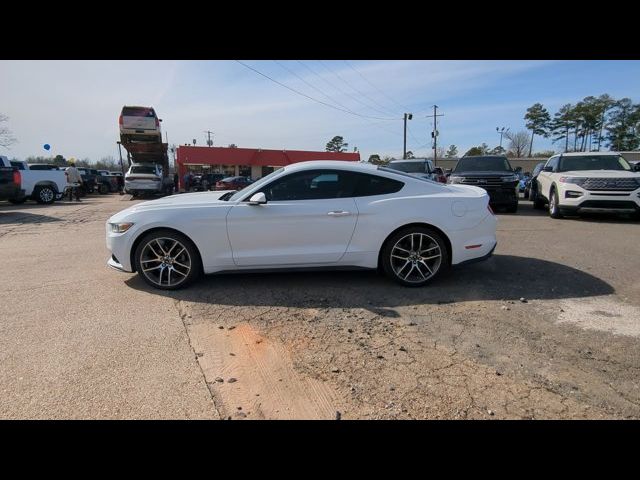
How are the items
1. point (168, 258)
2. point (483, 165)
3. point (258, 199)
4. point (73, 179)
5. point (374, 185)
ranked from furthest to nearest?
point (73, 179), point (483, 165), point (374, 185), point (168, 258), point (258, 199)

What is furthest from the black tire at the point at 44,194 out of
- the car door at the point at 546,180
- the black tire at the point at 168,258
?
the car door at the point at 546,180

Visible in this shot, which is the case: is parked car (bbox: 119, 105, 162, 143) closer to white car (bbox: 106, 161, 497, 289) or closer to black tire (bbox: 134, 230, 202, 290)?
white car (bbox: 106, 161, 497, 289)

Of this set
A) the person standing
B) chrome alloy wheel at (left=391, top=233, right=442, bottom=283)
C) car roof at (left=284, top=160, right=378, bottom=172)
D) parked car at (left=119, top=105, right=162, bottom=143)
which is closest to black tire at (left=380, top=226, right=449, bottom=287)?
chrome alloy wheel at (left=391, top=233, right=442, bottom=283)

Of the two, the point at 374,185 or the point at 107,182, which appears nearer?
the point at 374,185

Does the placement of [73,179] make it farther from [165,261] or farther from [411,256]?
[411,256]

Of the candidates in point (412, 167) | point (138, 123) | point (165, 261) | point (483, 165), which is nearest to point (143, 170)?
point (138, 123)

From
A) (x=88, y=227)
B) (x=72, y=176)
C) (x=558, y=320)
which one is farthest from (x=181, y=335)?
(x=72, y=176)

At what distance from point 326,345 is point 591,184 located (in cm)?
921

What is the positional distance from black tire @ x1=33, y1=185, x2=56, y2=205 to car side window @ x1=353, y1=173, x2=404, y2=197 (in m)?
17.9

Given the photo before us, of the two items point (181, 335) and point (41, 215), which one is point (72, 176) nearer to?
point (41, 215)

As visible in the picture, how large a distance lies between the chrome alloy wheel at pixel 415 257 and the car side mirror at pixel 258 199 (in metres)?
1.60

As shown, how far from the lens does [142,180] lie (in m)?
19.7

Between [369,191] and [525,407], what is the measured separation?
2.86 metres

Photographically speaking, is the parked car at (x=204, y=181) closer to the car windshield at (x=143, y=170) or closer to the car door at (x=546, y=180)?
the car windshield at (x=143, y=170)
